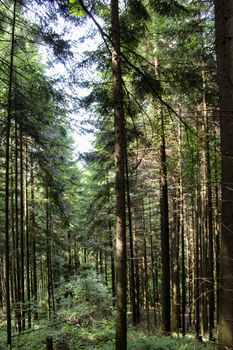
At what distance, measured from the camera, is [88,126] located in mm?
11008

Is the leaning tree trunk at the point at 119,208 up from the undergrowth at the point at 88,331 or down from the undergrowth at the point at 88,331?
up

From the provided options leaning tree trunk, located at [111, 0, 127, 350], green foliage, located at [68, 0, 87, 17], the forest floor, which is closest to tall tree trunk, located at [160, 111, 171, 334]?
the forest floor

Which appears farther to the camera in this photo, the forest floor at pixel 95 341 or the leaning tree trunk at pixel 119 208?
the forest floor at pixel 95 341

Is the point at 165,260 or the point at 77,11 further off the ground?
the point at 77,11

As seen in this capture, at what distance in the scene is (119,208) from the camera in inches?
227

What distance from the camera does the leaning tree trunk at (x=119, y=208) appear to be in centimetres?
556

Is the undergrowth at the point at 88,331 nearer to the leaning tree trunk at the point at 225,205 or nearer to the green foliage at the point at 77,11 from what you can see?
the leaning tree trunk at the point at 225,205

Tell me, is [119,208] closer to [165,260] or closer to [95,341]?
[95,341]

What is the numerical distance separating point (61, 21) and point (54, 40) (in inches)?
25.6

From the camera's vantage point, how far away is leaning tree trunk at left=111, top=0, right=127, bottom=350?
556cm

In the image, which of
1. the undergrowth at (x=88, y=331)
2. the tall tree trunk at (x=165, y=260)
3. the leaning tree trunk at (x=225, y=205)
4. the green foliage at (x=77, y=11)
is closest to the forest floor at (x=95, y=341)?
the undergrowth at (x=88, y=331)

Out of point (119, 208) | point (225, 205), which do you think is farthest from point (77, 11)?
point (225, 205)

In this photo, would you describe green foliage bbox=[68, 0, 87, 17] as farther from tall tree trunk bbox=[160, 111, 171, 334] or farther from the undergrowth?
tall tree trunk bbox=[160, 111, 171, 334]

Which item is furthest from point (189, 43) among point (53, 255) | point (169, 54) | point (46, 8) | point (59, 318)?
point (53, 255)
